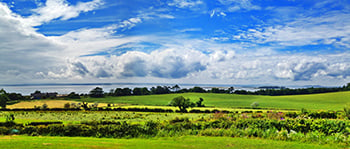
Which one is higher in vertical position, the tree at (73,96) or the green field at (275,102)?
the tree at (73,96)

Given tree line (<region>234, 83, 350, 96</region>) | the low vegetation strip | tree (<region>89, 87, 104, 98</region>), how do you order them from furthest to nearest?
tree line (<region>234, 83, 350, 96</region>)
tree (<region>89, 87, 104, 98</region>)
the low vegetation strip

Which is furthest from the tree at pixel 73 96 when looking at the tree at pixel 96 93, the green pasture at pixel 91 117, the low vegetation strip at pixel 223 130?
the low vegetation strip at pixel 223 130

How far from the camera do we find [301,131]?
20.8 meters

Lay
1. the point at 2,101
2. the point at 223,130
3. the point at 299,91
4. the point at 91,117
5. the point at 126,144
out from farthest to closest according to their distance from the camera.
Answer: the point at 299,91 < the point at 2,101 < the point at 91,117 < the point at 223,130 < the point at 126,144

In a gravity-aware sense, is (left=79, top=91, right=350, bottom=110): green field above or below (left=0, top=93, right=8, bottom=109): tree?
below

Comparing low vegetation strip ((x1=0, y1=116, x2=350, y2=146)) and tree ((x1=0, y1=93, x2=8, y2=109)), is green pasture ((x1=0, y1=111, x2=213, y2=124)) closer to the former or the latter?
low vegetation strip ((x1=0, y1=116, x2=350, y2=146))

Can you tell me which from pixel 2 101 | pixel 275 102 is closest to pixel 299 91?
pixel 275 102

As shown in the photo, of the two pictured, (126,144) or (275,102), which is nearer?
(126,144)

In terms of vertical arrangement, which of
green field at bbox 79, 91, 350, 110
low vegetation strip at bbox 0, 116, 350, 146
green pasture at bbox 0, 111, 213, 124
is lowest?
green field at bbox 79, 91, 350, 110

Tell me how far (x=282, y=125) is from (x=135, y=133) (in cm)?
1195

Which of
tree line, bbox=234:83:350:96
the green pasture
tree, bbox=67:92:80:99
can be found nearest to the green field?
tree, bbox=67:92:80:99

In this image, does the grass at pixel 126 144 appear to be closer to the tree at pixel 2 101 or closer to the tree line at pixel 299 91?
the tree at pixel 2 101

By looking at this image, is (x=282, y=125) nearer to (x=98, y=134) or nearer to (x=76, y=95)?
(x=98, y=134)

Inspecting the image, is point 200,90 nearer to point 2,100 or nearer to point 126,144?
point 2,100
